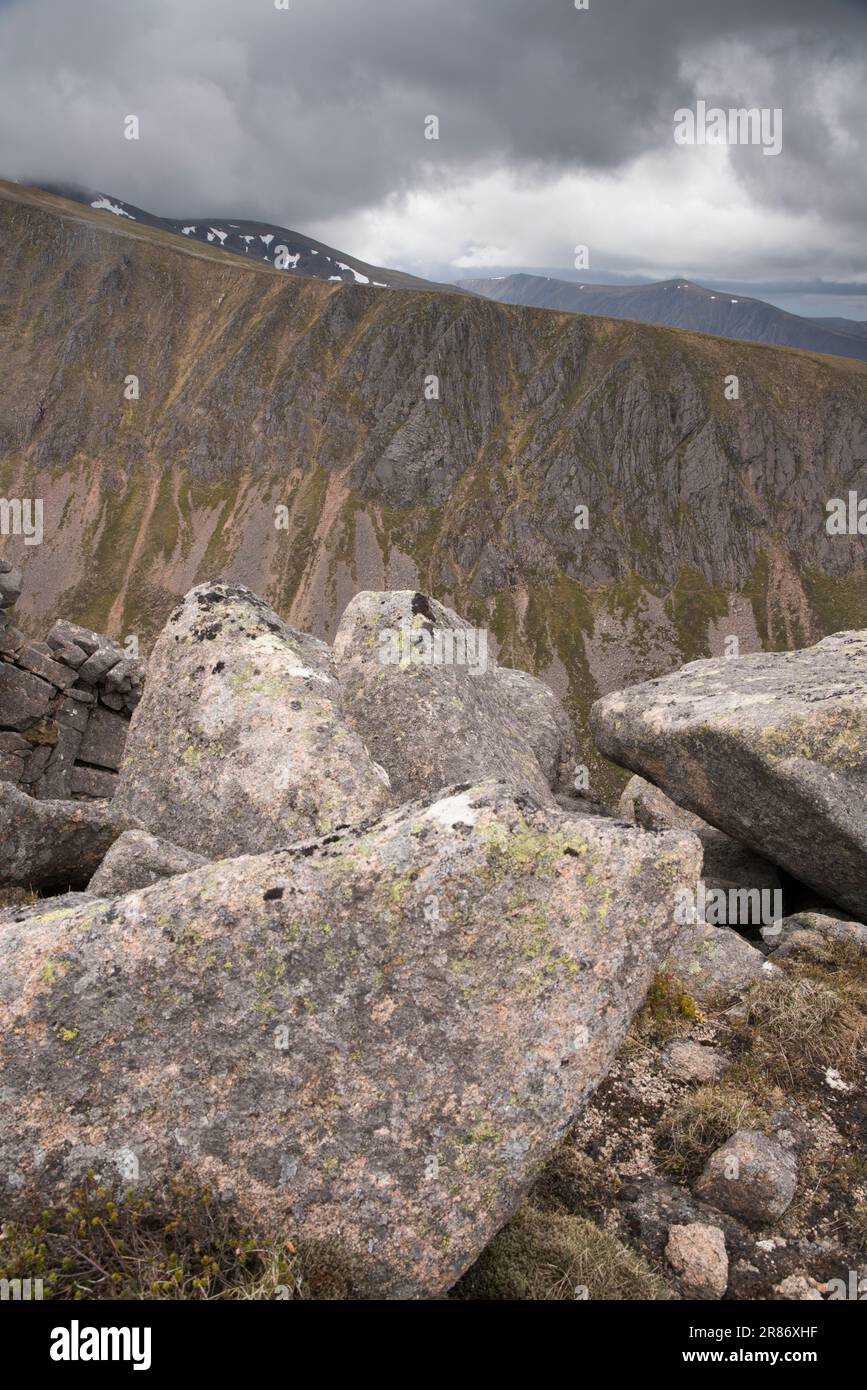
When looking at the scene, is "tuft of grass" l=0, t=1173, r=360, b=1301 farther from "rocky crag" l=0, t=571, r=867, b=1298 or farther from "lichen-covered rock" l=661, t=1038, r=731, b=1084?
"lichen-covered rock" l=661, t=1038, r=731, b=1084

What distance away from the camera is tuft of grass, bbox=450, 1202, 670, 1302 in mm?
6852

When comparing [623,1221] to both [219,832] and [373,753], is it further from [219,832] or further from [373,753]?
[373,753]

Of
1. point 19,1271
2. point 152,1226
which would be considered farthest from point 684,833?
point 19,1271

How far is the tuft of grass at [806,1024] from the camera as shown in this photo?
33.6ft

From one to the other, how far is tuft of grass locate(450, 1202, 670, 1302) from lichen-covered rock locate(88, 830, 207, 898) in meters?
5.17

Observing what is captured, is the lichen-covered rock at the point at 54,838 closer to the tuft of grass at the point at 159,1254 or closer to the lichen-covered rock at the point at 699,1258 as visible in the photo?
the tuft of grass at the point at 159,1254

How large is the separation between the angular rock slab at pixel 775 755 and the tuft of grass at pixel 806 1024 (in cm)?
373

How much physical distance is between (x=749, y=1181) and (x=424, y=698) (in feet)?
29.6

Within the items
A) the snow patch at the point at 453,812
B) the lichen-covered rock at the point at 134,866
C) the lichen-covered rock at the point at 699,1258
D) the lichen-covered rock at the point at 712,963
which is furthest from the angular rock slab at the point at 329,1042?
→ the lichen-covered rock at the point at 712,963

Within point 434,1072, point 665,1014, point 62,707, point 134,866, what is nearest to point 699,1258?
point 434,1072

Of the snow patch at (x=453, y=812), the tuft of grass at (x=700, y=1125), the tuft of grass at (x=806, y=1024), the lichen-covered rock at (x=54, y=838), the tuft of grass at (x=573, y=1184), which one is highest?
the snow patch at (x=453, y=812)

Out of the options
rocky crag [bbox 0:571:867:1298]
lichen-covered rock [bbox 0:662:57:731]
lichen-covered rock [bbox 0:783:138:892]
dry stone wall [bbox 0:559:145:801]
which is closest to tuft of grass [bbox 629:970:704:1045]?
rocky crag [bbox 0:571:867:1298]

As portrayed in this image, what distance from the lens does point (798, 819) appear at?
51.2ft

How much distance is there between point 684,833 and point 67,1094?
634cm
